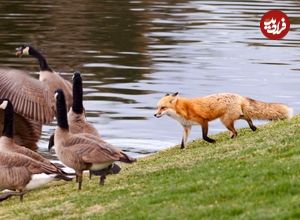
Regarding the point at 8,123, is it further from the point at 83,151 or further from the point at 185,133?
the point at 185,133

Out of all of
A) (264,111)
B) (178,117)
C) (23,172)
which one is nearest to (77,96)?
(23,172)

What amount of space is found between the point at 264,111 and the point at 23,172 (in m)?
5.66

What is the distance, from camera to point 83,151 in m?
13.8

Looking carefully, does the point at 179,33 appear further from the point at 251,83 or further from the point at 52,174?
the point at 52,174

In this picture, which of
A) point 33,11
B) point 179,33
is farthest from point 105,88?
point 33,11

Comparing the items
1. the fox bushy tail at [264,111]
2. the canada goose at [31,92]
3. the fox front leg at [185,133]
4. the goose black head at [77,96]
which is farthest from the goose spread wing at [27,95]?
the fox bushy tail at [264,111]

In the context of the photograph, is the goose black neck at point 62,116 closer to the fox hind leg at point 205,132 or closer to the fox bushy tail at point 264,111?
the fox hind leg at point 205,132

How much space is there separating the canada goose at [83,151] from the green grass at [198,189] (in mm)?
408

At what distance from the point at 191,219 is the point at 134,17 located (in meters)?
49.3

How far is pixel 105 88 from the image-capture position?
3359cm

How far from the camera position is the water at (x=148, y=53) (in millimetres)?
28625

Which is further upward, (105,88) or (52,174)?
(52,174)

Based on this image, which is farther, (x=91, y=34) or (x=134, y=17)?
(x=134, y=17)

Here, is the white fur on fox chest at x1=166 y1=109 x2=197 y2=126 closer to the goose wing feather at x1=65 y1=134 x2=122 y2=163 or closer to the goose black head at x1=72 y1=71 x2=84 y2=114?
the goose black head at x1=72 y1=71 x2=84 y2=114
